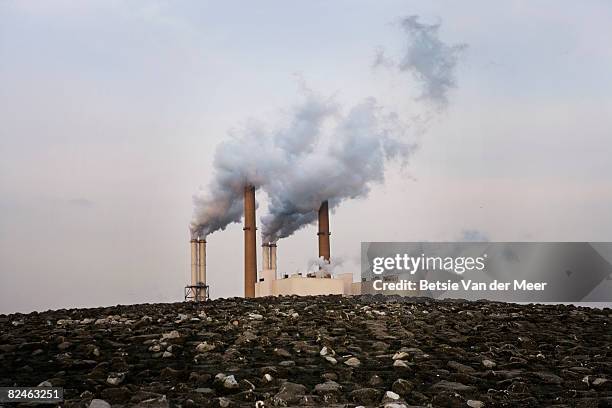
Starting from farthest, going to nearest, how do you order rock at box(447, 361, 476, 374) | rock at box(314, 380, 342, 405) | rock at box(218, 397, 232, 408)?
rock at box(447, 361, 476, 374) < rock at box(314, 380, 342, 405) < rock at box(218, 397, 232, 408)

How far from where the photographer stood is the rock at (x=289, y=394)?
1040cm

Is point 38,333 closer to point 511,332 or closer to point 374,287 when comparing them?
point 511,332

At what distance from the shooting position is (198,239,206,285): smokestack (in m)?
44.2

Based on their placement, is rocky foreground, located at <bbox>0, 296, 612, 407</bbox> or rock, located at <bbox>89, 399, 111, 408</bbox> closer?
rock, located at <bbox>89, 399, 111, 408</bbox>

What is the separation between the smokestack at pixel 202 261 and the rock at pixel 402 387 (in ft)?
110

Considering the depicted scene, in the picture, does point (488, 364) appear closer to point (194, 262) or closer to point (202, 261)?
point (194, 262)

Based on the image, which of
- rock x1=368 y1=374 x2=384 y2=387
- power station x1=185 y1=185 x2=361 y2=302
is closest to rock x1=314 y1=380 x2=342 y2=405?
rock x1=368 y1=374 x2=384 y2=387

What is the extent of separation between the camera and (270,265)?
45.2 metres

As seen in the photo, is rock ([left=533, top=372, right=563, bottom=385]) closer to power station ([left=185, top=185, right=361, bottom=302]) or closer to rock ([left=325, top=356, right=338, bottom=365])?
rock ([left=325, top=356, right=338, bottom=365])

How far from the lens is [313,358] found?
1317 cm

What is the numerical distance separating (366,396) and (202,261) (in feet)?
114

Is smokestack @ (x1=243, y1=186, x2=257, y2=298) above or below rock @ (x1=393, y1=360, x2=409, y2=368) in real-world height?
above

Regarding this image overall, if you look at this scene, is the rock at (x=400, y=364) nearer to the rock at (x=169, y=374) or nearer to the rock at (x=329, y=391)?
the rock at (x=329, y=391)

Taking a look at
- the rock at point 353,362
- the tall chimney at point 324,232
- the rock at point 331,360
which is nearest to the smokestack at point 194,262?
the tall chimney at point 324,232
